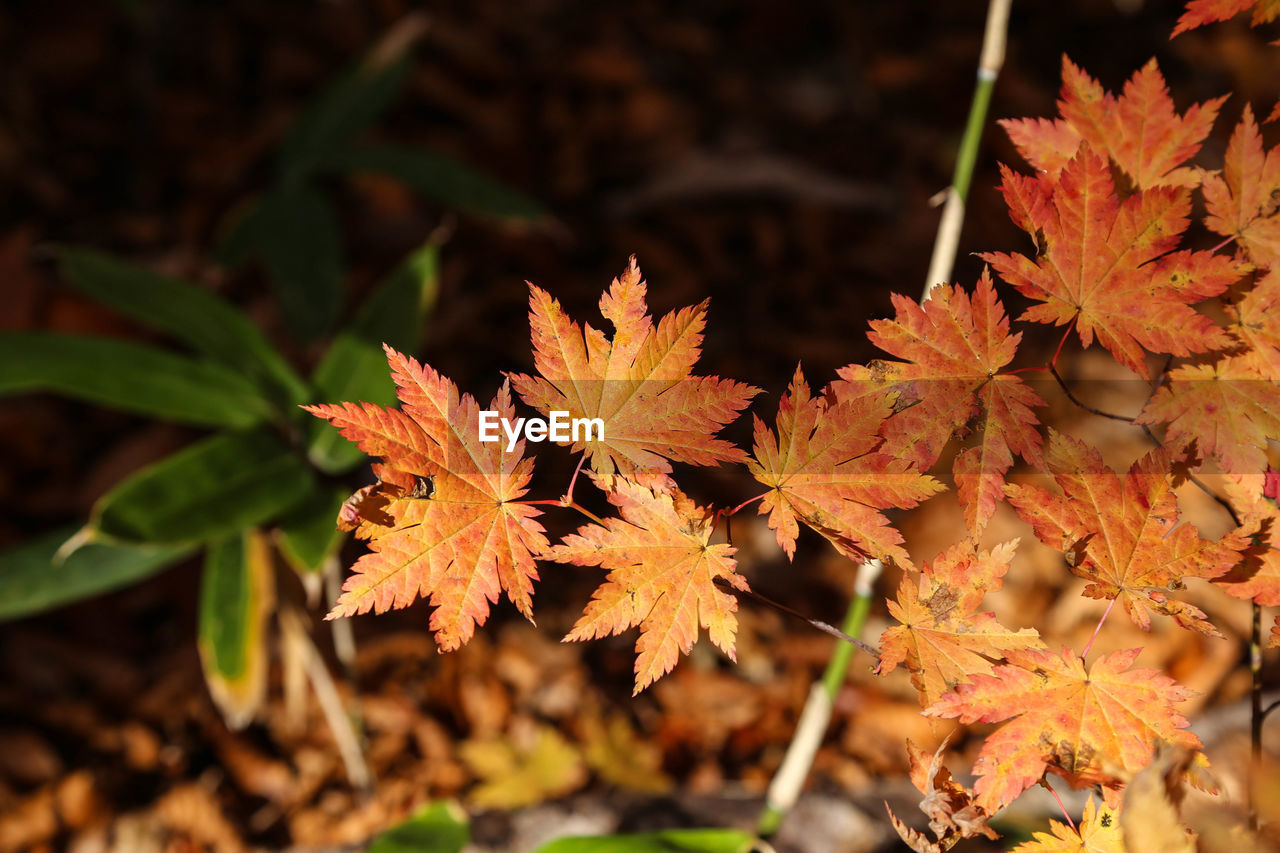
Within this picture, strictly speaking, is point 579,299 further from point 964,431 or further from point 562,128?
point 964,431

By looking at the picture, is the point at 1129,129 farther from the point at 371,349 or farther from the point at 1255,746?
the point at 371,349

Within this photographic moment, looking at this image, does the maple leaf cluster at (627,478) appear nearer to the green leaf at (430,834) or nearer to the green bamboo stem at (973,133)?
the green bamboo stem at (973,133)

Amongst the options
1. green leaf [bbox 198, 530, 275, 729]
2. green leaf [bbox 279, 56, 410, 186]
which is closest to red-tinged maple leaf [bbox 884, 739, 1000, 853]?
green leaf [bbox 198, 530, 275, 729]

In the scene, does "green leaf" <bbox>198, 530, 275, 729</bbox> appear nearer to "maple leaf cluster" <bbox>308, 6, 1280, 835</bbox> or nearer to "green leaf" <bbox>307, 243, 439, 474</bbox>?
"green leaf" <bbox>307, 243, 439, 474</bbox>

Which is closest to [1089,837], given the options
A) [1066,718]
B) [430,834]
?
[1066,718]

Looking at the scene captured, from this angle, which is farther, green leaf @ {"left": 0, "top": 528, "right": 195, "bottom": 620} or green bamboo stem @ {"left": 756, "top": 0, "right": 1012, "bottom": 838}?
green leaf @ {"left": 0, "top": 528, "right": 195, "bottom": 620}

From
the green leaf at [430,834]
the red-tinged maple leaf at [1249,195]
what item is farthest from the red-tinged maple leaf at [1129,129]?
the green leaf at [430,834]

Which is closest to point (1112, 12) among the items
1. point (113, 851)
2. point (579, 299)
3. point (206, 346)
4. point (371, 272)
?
point (579, 299)
